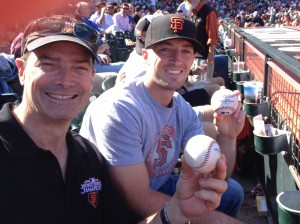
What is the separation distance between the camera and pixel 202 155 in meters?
1.38

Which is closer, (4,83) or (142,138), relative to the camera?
(142,138)

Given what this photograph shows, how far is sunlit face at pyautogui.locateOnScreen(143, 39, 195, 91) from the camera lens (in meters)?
2.18

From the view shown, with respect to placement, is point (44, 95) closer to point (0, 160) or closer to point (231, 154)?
point (0, 160)

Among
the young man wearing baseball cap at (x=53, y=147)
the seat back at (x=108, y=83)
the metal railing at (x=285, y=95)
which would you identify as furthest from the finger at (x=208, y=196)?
the seat back at (x=108, y=83)

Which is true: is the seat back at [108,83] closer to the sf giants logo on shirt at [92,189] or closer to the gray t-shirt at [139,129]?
the gray t-shirt at [139,129]

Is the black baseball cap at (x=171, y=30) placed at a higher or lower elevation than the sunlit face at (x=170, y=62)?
higher

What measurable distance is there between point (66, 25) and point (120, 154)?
0.64 metres

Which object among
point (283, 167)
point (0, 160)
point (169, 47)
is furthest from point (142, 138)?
point (283, 167)

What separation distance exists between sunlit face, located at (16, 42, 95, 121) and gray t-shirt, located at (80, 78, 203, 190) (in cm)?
37

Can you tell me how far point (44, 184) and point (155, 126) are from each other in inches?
31.5

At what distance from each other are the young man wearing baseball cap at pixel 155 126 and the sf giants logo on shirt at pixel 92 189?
19 centimetres

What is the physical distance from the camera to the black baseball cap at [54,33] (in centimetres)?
140

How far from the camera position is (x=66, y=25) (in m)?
1.46

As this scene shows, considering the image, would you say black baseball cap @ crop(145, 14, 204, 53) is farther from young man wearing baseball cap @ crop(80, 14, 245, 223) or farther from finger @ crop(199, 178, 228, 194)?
finger @ crop(199, 178, 228, 194)
